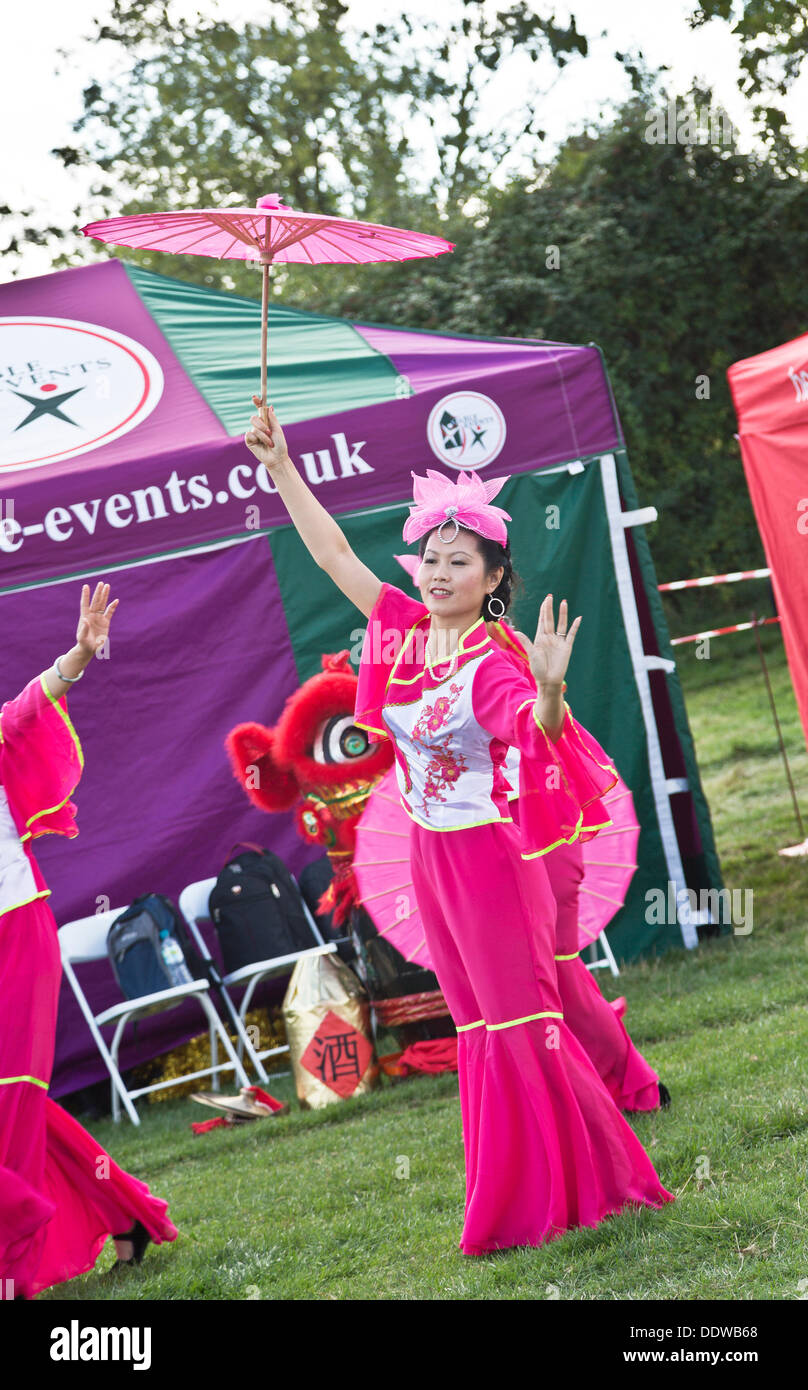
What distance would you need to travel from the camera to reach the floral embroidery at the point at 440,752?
323 cm

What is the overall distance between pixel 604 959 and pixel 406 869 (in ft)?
5.71

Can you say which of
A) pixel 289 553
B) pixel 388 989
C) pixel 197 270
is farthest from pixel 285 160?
pixel 388 989

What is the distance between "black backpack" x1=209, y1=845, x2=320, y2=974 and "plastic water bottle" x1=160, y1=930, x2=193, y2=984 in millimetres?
210

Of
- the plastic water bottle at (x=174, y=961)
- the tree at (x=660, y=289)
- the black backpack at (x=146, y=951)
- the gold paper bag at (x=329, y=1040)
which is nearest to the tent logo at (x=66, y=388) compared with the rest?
the black backpack at (x=146, y=951)

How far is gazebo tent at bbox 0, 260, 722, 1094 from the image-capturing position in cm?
608

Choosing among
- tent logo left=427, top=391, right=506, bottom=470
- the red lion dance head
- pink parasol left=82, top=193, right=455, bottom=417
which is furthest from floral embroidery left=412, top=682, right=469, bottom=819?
tent logo left=427, top=391, right=506, bottom=470

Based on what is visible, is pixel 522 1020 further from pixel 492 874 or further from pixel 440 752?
pixel 440 752

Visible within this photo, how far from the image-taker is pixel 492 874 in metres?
3.20

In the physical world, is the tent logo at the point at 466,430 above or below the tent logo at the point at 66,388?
below

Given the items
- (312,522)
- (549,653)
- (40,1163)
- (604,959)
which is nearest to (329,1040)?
(604,959)

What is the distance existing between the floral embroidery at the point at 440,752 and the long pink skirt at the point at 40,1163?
3.71ft

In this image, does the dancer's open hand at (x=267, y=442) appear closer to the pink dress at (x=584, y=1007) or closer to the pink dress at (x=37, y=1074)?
the pink dress at (x=37, y=1074)

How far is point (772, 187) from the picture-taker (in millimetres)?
14055

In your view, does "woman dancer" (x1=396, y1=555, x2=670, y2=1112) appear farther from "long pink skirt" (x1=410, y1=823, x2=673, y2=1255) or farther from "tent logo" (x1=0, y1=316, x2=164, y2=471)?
"tent logo" (x1=0, y1=316, x2=164, y2=471)
